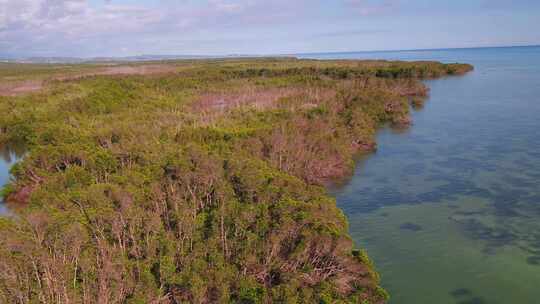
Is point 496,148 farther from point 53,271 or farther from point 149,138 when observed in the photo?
point 53,271

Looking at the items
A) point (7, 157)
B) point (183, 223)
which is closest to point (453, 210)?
point (183, 223)

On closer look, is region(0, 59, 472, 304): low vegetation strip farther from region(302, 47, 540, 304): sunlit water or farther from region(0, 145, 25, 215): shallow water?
region(0, 145, 25, 215): shallow water

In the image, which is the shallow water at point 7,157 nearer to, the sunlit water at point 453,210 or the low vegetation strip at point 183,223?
the low vegetation strip at point 183,223

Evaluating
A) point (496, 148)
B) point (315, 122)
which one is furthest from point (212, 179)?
point (496, 148)

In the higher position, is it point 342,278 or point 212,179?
point 212,179

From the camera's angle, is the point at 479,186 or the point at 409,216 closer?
the point at 409,216

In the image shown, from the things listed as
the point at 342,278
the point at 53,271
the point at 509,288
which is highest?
the point at 53,271

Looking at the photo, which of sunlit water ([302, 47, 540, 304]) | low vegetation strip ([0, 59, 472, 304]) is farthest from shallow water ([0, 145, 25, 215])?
sunlit water ([302, 47, 540, 304])

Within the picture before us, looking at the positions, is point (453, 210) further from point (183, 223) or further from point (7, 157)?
point (7, 157)

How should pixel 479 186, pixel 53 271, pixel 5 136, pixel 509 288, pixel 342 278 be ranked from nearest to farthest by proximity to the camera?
pixel 53 271
pixel 342 278
pixel 509 288
pixel 479 186
pixel 5 136
